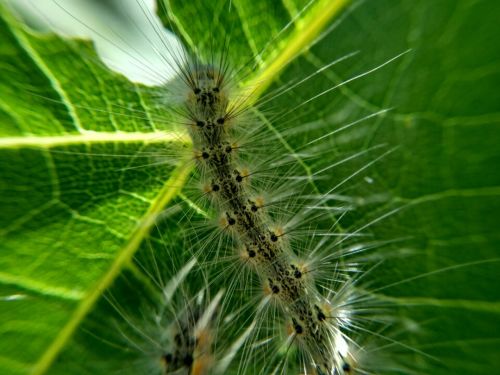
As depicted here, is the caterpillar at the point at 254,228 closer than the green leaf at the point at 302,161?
No

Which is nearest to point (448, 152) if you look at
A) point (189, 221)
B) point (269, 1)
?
point (269, 1)

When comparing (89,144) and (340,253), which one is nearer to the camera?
(89,144)

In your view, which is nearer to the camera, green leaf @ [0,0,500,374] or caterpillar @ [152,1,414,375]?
green leaf @ [0,0,500,374]

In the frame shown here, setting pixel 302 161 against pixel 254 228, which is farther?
pixel 254 228

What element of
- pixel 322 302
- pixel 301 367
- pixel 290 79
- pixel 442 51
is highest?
pixel 290 79

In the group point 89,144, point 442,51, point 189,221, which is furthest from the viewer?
point 189,221

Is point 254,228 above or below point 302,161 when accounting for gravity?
below

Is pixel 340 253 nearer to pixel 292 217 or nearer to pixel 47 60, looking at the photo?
pixel 292 217

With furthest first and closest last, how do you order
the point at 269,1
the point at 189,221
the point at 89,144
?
1. the point at 189,221
2. the point at 89,144
3. the point at 269,1
